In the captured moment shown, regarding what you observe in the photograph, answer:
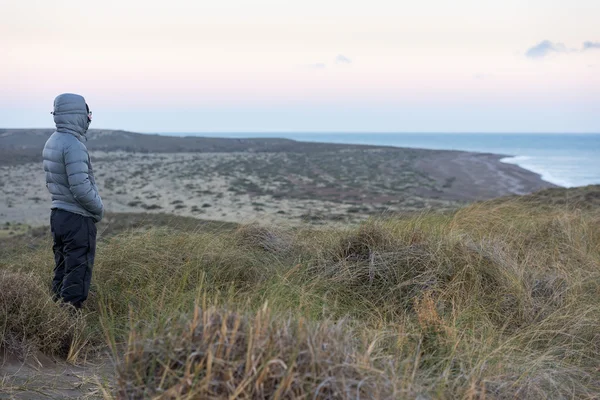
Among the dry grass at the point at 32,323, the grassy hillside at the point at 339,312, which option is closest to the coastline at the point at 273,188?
the grassy hillside at the point at 339,312

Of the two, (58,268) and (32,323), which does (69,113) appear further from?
(32,323)

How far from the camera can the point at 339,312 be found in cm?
405

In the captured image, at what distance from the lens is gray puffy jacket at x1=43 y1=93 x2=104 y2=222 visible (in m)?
4.17

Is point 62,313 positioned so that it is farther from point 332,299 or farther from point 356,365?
point 356,365

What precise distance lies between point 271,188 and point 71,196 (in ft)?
74.2

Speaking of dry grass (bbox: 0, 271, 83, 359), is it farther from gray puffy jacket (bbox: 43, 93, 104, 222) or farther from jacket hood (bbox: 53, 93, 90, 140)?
jacket hood (bbox: 53, 93, 90, 140)

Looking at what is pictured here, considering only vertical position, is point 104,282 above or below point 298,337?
below

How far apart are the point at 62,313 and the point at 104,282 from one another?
1.08 m

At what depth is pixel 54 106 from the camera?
4.32 metres

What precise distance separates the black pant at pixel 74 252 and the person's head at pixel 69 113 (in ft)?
2.09

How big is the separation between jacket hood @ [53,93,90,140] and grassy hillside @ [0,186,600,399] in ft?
3.70

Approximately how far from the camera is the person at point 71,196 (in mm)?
4188

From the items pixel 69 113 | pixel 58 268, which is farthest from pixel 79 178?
pixel 58 268

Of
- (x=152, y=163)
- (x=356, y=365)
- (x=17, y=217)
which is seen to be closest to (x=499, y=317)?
(x=356, y=365)
